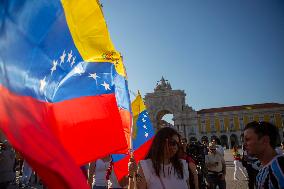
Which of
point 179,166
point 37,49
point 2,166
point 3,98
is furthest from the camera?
point 2,166

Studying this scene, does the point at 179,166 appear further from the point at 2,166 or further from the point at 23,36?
the point at 2,166

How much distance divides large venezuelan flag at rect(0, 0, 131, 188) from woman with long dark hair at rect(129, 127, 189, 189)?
334 mm

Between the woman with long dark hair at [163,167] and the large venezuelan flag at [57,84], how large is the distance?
0.33 meters

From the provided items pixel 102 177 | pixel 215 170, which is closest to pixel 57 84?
pixel 102 177

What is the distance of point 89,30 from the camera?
3246 millimetres

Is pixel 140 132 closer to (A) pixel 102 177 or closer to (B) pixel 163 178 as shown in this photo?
(A) pixel 102 177

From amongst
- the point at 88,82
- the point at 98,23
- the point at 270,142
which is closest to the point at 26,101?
the point at 88,82

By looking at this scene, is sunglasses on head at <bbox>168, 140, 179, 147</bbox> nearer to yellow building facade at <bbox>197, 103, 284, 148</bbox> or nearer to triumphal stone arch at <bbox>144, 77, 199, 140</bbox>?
triumphal stone arch at <bbox>144, 77, 199, 140</bbox>

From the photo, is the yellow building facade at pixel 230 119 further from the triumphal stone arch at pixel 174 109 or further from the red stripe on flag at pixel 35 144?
the red stripe on flag at pixel 35 144

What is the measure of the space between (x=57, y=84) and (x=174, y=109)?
3217 inches

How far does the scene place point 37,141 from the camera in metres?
2.06

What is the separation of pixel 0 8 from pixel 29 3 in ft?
1.01

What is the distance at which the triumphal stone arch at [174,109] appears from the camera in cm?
8350

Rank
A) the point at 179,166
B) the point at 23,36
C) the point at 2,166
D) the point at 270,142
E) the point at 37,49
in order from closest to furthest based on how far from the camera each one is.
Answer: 1. the point at 23,36
2. the point at 37,49
3. the point at 270,142
4. the point at 179,166
5. the point at 2,166
